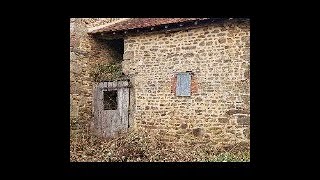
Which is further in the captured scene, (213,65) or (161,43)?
(161,43)

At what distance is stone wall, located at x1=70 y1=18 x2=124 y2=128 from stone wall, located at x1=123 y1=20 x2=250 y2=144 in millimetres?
1381

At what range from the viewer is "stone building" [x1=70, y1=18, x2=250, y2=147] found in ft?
31.8

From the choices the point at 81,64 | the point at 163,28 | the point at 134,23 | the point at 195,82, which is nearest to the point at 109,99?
the point at 81,64

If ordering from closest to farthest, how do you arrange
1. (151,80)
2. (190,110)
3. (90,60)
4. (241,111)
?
(241,111)
(190,110)
(151,80)
(90,60)

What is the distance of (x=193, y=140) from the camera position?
1009cm

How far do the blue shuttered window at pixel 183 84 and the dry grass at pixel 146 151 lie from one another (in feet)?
4.99

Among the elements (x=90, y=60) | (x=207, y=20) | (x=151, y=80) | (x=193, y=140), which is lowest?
(x=193, y=140)

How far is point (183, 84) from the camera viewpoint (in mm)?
10391

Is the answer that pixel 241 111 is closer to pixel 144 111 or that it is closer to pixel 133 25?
pixel 144 111

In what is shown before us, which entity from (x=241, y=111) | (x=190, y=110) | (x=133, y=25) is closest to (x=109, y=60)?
(x=133, y=25)

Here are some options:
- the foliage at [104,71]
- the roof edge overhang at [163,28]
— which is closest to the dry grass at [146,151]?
the foliage at [104,71]

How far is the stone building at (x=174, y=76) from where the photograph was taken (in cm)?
970

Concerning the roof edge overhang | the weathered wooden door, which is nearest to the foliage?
the weathered wooden door

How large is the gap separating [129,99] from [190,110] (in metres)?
2.16
